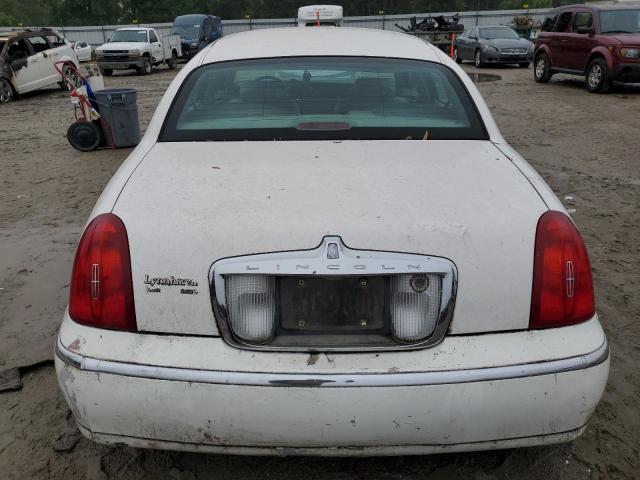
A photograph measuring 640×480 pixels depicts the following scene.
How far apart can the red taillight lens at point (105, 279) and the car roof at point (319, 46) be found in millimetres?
1427

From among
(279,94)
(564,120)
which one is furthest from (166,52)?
(279,94)

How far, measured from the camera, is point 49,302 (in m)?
3.63

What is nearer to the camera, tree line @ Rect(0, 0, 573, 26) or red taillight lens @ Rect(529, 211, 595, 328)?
red taillight lens @ Rect(529, 211, 595, 328)

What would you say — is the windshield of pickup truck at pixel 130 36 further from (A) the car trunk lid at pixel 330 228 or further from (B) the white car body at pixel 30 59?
(A) the car trunk lid at pixel 330 228

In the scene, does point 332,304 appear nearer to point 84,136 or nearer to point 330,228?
point 330,228

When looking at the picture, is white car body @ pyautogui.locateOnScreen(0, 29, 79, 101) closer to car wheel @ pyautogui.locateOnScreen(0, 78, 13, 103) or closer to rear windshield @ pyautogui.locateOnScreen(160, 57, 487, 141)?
car wheel @ pyautogui.locateOnScreen(0, 78, 13, 103)

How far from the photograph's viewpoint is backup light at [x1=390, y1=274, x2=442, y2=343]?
5.64ft

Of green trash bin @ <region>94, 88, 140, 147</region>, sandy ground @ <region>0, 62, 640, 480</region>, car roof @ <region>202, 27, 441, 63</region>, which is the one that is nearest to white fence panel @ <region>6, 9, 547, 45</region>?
sandy ground @ <region>0, 62, 640, 480</region>

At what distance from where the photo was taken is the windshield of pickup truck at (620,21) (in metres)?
12.6

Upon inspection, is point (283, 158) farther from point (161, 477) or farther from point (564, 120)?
point (564, 120)

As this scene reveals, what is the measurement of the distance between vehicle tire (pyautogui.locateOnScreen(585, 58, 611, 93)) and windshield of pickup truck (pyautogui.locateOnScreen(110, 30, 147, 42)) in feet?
52.0

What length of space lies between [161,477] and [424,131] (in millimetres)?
1788

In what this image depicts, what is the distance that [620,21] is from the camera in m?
12.7

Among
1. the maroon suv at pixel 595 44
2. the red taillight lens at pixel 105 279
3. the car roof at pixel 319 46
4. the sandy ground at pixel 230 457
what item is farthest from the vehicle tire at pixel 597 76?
the red taillight lens at pixel 105 279
